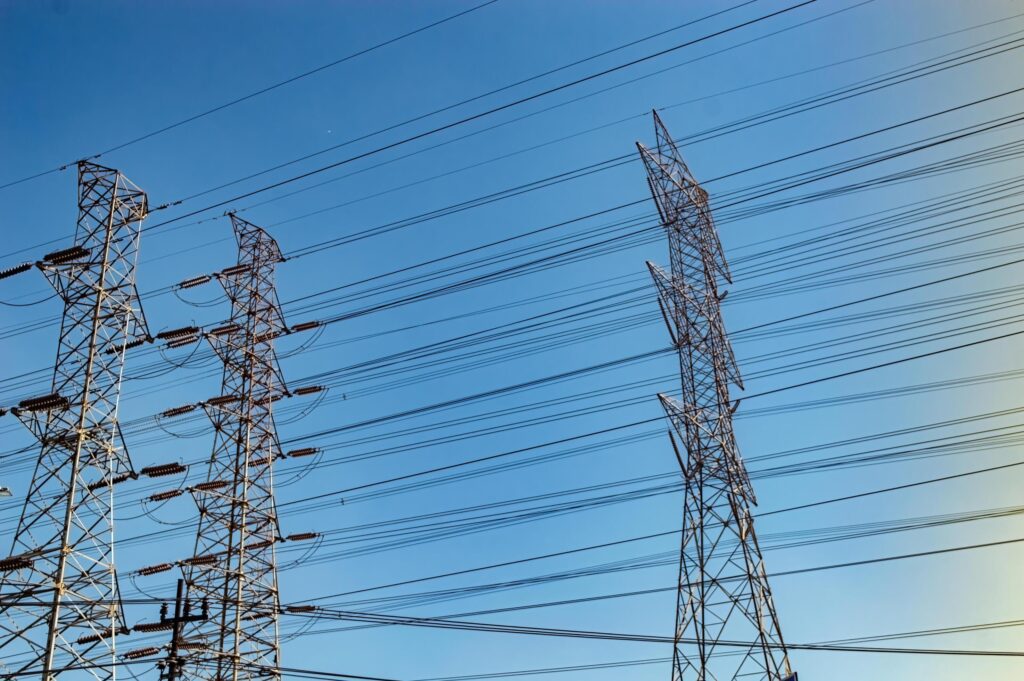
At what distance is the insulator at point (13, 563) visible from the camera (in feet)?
76.9

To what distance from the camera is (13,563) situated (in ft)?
77.4

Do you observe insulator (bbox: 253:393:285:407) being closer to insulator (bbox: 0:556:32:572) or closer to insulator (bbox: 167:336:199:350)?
insulator (bbox: 167:336:199:350)

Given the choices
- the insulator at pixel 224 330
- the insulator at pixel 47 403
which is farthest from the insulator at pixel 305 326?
the insulator at pixel 47 403

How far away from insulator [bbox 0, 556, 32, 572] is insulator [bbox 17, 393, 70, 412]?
3.96m

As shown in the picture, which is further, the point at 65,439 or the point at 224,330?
the point at 224,330

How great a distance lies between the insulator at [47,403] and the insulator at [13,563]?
3.96 meters

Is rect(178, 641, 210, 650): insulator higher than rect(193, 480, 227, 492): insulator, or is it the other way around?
rect(193, 480, 227, 492): insulator

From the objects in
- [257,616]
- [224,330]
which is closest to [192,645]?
[257,616]

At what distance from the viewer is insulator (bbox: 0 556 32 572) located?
23.4m

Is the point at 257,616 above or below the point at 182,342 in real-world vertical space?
below

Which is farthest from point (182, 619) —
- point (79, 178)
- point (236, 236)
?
point (236, 236)

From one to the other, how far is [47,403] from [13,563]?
4.22m

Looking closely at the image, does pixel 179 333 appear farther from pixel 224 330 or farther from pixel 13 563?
pixel 13 563

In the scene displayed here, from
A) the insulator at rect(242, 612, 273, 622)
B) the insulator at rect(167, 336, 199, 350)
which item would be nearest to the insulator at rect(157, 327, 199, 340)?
the insulator at rect(167, 336, 199, 350)
